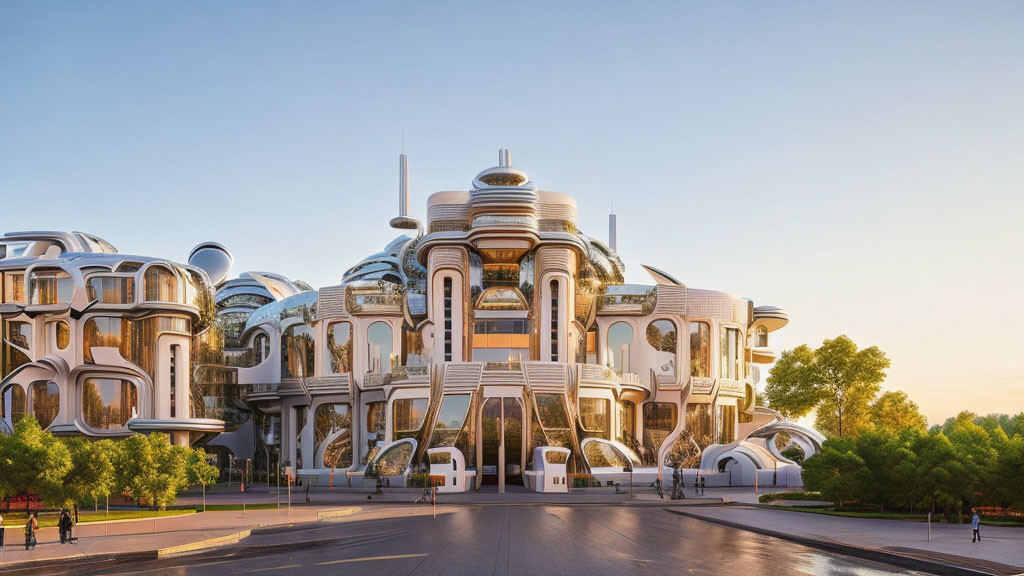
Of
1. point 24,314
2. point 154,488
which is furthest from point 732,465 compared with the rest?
point 24,314

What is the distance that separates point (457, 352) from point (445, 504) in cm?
2628

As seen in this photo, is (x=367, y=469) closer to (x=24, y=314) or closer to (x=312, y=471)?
(x=312, y=471)

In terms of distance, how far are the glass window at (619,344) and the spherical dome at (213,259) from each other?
43.6 m

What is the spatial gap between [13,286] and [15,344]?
430 centimetres

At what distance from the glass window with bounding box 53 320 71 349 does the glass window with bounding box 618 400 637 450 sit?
44.0m

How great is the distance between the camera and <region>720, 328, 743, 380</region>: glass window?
8475cm

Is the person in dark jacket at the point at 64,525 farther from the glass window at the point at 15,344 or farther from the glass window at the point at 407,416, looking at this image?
the glass window at the point at 407,416

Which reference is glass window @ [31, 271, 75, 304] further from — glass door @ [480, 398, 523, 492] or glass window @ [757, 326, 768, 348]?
glass window @ [757, 326, 768, 348]

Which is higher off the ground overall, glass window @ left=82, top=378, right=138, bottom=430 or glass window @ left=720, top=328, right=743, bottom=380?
glass window @ left=720, top=328, right=743, bottom=380

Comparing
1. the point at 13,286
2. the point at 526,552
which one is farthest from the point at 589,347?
the point at 526,552

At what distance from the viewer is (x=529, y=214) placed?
7856 centimetres

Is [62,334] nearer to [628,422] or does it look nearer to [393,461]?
[393,461]

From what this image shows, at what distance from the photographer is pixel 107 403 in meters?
68.5

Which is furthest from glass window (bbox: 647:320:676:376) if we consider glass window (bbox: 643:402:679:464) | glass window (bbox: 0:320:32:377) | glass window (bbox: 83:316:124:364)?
glass window (bbox: 0:320:32:377)
